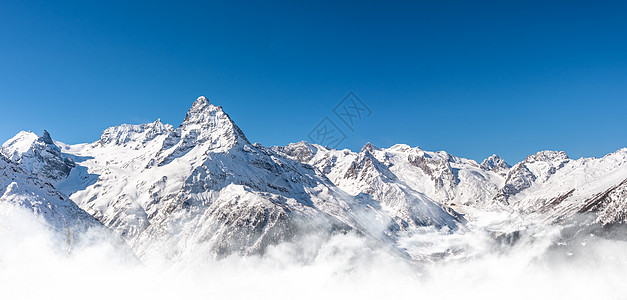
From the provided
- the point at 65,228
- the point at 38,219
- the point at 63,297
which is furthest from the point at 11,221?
the point at 63,297

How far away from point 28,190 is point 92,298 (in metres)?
57.0

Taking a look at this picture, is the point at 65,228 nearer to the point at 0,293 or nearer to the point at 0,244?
the point at 0,244

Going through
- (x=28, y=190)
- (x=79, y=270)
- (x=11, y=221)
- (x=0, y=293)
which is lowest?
(x=0, y=293)

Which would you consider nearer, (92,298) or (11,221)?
(11,221)

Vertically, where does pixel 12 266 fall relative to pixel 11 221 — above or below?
below

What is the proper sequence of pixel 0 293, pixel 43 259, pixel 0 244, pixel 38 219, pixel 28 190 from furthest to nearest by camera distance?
pixel 28 190 < pixel 38 219 < pixel 43 259 < pixel 0 244 < pixel 0 293

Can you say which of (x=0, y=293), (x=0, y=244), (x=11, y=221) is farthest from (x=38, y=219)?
(x=0, y=293)

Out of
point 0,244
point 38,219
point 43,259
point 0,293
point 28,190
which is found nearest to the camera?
point 0,293

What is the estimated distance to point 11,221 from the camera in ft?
573

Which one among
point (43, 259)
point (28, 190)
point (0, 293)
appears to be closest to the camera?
point (0, 293)

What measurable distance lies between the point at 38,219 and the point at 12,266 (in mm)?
30767

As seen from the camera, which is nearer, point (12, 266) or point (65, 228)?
point (12, 266)

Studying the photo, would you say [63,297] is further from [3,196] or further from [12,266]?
[3,196]

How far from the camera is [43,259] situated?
6796 inches
